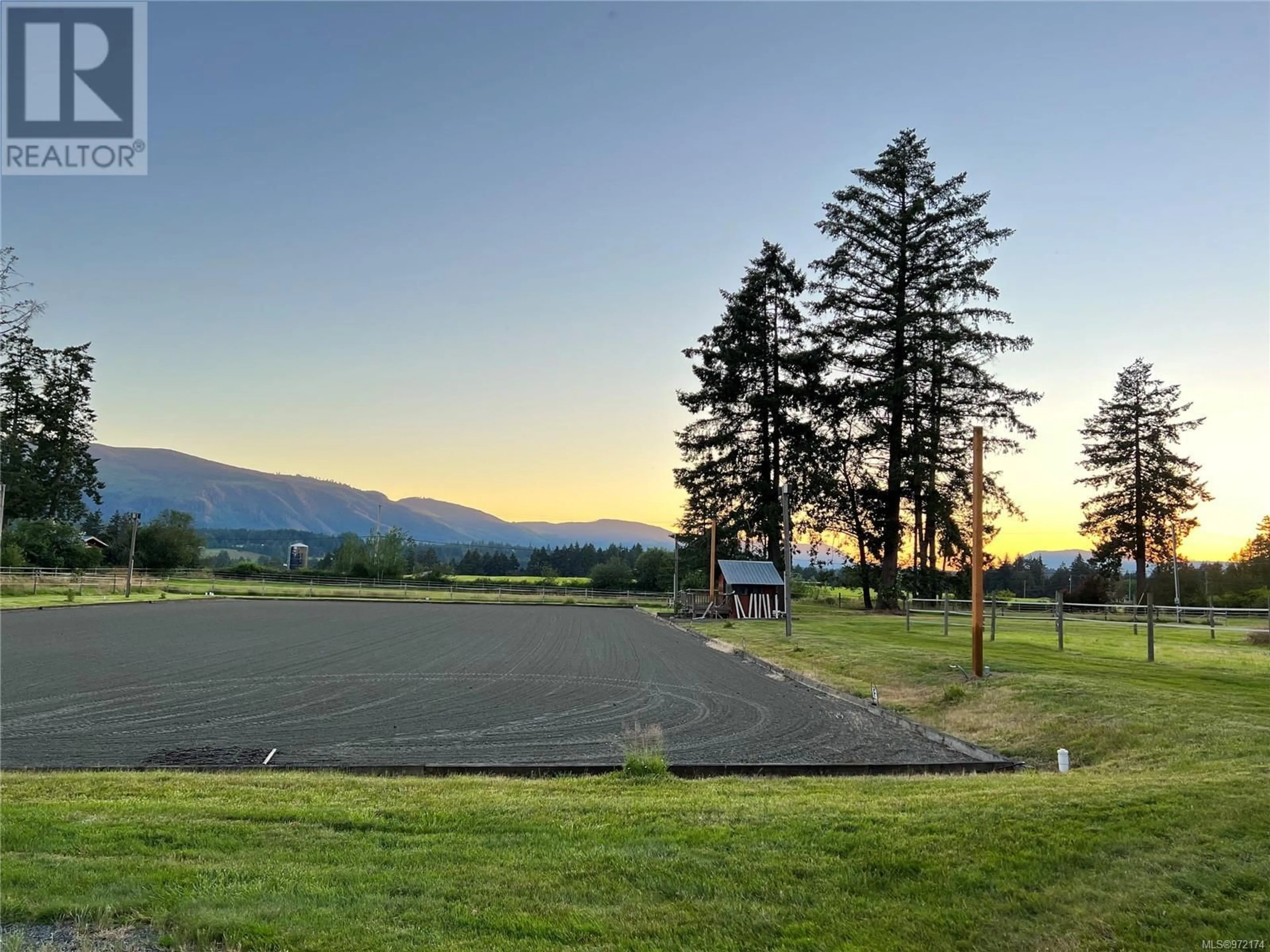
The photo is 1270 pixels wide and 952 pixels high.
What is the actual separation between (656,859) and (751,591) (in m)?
40.0

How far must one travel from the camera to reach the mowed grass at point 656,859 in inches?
165

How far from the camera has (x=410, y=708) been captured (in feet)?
44.1

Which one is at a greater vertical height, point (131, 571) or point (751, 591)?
point (131, 571)

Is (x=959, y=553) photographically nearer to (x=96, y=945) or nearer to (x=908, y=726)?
(x=908, y=726)

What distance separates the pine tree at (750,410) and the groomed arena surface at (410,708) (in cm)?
2695

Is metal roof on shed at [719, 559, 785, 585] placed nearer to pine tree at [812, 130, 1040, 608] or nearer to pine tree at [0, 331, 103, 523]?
pine tree at [812, 130, 1040, 608]

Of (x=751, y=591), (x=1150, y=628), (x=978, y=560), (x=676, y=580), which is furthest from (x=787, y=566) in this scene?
(x=676, y=580)

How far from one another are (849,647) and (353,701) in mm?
14412

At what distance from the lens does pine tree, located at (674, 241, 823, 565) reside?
173 feet

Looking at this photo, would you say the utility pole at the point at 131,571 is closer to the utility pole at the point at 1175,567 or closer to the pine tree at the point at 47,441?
the pine tree at the point at 47,441

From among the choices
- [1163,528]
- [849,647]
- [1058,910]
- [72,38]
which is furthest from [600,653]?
[1163,528]

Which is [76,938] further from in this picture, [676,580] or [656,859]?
[676,580]

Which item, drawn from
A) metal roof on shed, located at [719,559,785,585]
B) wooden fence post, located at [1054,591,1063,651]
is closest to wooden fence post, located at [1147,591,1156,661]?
wooden fence post, located at [1054,591,1063,651]

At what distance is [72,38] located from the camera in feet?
36.2
